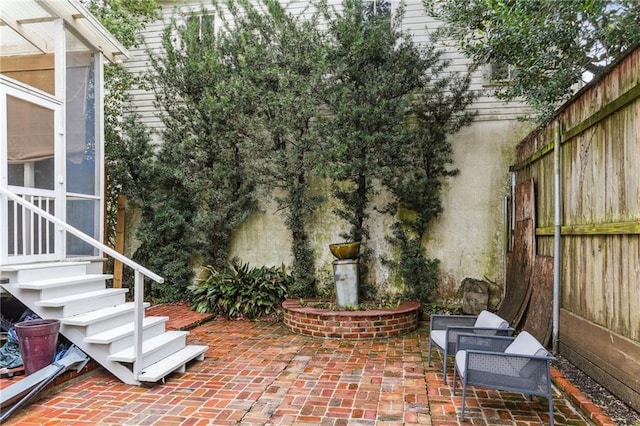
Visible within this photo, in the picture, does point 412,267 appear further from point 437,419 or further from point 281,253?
point 437,419

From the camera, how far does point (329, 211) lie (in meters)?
7.20

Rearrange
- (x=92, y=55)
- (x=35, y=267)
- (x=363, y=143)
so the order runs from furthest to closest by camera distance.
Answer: (x=363, y=143), (x=92, y=55), (x=35, y=267)

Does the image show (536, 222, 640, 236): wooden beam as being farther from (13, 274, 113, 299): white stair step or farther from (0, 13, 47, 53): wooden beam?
(0, 13, 47, 53): wooden beam

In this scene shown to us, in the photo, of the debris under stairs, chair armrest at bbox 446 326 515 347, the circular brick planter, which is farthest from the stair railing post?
chair armrest at bbox 446 326 515 347

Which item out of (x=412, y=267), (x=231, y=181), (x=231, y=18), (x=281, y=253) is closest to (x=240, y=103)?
(x=231, y=181)

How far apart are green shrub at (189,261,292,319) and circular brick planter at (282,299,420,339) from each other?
3.17 feet

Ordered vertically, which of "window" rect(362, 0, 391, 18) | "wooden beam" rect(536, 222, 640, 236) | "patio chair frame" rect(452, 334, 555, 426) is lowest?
"patio chair frame" rect(452, 334, 555, 426)

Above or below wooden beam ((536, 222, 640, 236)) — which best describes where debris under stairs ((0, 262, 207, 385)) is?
below

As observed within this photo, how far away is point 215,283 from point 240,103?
2.97m

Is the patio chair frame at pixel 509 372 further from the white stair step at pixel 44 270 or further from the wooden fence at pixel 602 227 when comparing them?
the white stair step at pixel 44 270

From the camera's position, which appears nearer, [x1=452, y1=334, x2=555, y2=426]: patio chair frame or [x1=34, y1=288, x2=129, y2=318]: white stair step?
[x1=452, y1=334, x2=555, y2=426]: patio chair frame

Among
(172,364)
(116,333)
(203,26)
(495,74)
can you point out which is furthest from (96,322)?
(495,74)

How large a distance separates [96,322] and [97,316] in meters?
0.11

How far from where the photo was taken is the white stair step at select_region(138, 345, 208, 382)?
3.70 metres
